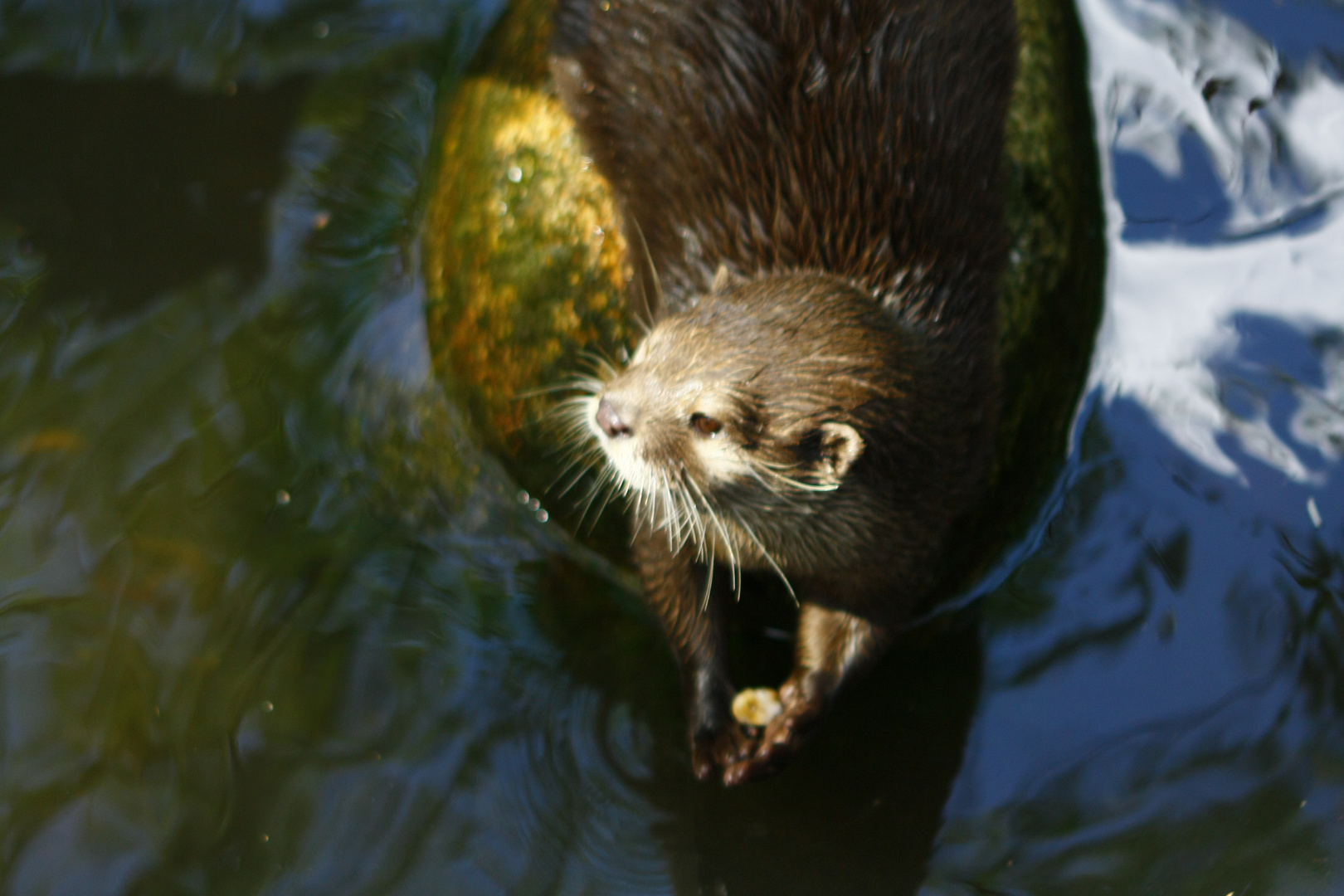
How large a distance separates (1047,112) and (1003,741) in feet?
5.68

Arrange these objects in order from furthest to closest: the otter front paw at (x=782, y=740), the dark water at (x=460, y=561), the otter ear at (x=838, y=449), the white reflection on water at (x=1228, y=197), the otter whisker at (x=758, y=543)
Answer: the white reflection on water at (x=1228, y=197) → the dark water at (x=460, y=561) → the otter front paw at (x=782, y=740) → the otter whisker at (x=758, y=543) → the otter ear at (x=838, y=449)

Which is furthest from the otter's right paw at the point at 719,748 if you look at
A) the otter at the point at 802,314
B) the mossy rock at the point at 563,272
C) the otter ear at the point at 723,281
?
the otter ear at the point at 723,281

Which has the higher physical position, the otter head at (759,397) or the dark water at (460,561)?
the otter head at (759,397)

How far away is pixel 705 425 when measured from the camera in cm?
231

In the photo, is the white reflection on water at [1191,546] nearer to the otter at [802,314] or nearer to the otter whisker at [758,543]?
the otter at [802,314]

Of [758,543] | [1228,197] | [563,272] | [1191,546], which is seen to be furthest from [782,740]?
[1228,197]

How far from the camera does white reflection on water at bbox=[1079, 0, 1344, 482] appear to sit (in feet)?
11.4

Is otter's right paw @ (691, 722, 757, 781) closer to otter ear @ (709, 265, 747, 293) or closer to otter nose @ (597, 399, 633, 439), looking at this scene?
otter nose @ (597, 399, 633, 439)

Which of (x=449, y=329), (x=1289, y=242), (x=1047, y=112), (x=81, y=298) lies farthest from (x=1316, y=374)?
(x=81, y=298)

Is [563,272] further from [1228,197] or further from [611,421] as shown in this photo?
[1228,197]

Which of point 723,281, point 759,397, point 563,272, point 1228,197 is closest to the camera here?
point 759,397

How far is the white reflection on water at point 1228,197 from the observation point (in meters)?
3.46

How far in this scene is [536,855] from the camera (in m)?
2.80

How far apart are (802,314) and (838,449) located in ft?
0.87
